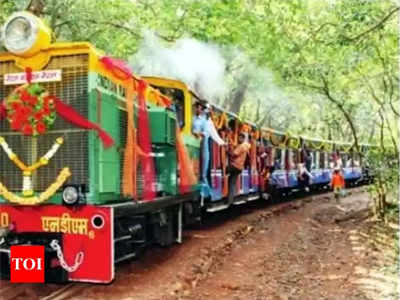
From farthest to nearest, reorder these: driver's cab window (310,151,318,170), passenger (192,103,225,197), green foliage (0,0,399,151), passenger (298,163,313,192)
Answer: driver's cab window (310,151,318,170)
passenger (298,163,313,192)
green foliage (0,0,399,151)
passenger (192,103,225,197)

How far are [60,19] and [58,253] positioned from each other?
25.0 ft

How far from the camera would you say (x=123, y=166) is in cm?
701

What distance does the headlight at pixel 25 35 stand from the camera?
20.5 feet

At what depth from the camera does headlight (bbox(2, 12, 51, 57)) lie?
6250 millimetres

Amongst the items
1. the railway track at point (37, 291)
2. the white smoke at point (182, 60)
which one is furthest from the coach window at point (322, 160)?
the railway track at point (37, 291)

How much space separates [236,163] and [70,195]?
8.07 metres

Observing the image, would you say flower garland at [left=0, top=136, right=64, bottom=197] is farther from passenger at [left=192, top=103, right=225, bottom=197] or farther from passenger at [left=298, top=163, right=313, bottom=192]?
passenger at [left=298, top=163, right=313, bottom=192]

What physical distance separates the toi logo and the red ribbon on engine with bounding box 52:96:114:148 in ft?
4.10

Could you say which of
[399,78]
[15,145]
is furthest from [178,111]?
[399,78]

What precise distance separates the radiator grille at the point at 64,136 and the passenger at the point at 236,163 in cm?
742

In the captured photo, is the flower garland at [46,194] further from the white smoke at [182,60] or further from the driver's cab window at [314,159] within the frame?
the driver's cab window at [314,159]

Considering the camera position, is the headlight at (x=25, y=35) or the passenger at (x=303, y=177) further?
the passenger at (x=303, y=177)

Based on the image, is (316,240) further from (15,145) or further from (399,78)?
(15,145)

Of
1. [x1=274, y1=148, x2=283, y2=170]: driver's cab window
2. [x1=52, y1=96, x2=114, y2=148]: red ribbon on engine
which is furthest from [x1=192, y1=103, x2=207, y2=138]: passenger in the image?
[x1=274, y1=148, x2=283, y2=170]: driver's cab window
